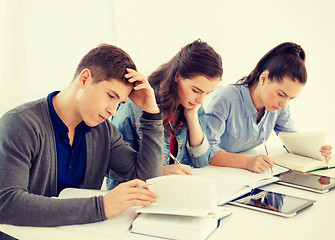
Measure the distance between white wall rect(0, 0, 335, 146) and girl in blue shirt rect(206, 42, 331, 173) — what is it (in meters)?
1.19

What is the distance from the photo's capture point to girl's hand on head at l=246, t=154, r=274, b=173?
1336mm

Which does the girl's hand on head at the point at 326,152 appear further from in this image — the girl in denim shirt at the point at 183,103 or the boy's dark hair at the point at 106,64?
the boy's dark hair at the point at 106,64

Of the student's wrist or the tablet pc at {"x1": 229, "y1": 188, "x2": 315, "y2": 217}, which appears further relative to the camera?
the student's wrist

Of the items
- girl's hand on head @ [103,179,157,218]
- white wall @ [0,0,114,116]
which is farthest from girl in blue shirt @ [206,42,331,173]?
white wall @ [0,0,114,116]

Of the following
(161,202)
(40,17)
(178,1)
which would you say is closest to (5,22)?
(40,17)

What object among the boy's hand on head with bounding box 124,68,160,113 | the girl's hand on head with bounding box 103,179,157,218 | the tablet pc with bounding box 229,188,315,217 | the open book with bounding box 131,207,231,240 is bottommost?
the tablet pc with bounding box 229,188,315,217

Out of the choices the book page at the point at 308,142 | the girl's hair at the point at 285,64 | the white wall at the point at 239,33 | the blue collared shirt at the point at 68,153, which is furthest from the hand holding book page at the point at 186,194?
the white wall at the point at 239,33

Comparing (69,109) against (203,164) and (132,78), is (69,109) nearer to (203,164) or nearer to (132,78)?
(132,78)

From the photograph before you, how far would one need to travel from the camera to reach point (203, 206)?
84 centimetres

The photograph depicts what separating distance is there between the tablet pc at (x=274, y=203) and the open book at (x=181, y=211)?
11 cm

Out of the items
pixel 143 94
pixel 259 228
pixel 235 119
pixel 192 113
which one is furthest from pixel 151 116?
pixel 235 119

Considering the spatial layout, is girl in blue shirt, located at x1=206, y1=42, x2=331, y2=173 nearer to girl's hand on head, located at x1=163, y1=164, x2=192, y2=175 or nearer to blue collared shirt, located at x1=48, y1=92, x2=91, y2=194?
girl's hand on head, located at x1=163, y1=164, x2=192, y2=175

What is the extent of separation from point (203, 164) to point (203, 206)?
65cm

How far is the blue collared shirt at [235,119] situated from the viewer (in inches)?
68.0
